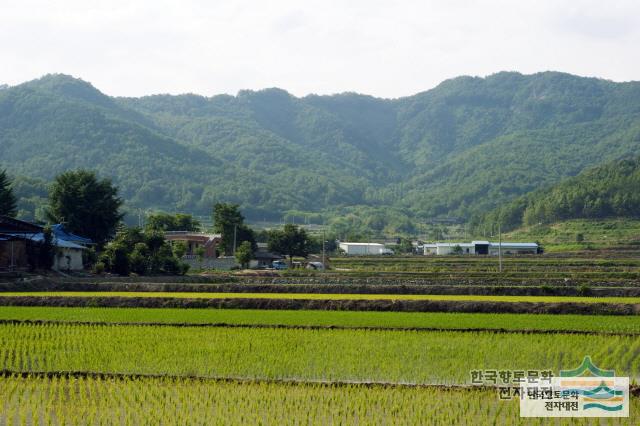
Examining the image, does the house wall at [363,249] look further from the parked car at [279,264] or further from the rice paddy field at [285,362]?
the rice paddy field at [285,362]

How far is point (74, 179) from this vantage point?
5662 cm

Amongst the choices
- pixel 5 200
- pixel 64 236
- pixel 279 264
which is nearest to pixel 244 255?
pixel 279 264

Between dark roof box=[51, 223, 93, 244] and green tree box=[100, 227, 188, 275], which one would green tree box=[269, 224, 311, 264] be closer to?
green tree box=[100, 227, 188, 275]

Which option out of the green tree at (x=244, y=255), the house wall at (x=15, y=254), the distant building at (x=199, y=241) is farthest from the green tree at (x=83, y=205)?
the distant building at (x=199, y=241)

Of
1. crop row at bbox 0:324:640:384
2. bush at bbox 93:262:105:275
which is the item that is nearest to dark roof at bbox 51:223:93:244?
bush at bbox 93:262:105:275

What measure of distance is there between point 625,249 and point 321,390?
71.6m

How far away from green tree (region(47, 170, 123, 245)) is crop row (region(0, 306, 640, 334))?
30.0 metres

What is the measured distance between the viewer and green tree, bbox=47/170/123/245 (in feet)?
183

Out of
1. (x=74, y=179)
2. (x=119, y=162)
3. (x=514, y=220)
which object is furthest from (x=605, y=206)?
Answer: (x=119, y=162)

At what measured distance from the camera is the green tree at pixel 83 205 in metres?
55.8

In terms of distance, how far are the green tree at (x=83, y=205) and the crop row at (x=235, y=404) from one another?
43.6 m

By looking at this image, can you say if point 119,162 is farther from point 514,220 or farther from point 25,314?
point 25,314

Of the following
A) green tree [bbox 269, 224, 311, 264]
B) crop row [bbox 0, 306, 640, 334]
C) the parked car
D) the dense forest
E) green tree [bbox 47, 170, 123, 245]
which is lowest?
crop row [bbox 0, 306, 640, 334]

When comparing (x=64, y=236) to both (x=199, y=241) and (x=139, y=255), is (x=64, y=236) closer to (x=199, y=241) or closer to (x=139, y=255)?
(x=139, y=255)
